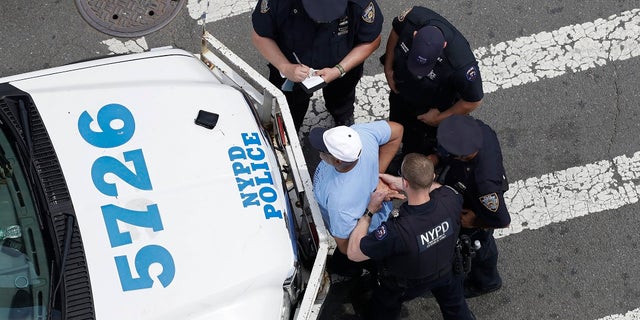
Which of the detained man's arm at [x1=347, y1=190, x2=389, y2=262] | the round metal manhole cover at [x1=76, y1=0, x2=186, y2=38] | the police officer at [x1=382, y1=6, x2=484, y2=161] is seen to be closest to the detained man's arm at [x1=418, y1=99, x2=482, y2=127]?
the police officer at [x1=382, y1=6, x2=484, y2=161]

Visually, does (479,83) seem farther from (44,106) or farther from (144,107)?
(44,106)

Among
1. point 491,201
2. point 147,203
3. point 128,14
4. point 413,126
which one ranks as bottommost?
point 491,201

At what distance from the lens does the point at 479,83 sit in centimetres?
479

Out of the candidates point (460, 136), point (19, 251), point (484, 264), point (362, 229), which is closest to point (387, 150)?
point (460, 136)

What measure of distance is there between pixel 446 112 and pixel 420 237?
1190 millimetres

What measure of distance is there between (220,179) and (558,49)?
141 inches

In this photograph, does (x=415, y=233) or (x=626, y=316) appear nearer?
(x=415, y=233)

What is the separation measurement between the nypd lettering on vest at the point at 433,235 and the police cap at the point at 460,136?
436mm

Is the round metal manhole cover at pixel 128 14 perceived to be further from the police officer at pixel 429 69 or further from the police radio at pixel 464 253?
the police radio at pixel 464 253

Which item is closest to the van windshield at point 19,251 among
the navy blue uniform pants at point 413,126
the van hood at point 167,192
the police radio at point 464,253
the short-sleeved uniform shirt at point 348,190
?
the van hood at point 167,192

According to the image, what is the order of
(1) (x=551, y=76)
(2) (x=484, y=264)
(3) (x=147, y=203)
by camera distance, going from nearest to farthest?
(3) (x=147, y=203)
(2) (x=484, y=264)
(1) (x=551, y=76)

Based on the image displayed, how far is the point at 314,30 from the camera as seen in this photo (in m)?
4.85

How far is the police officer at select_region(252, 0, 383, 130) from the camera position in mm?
4770

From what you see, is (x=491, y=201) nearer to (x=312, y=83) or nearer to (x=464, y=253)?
(x=464, y=253)
